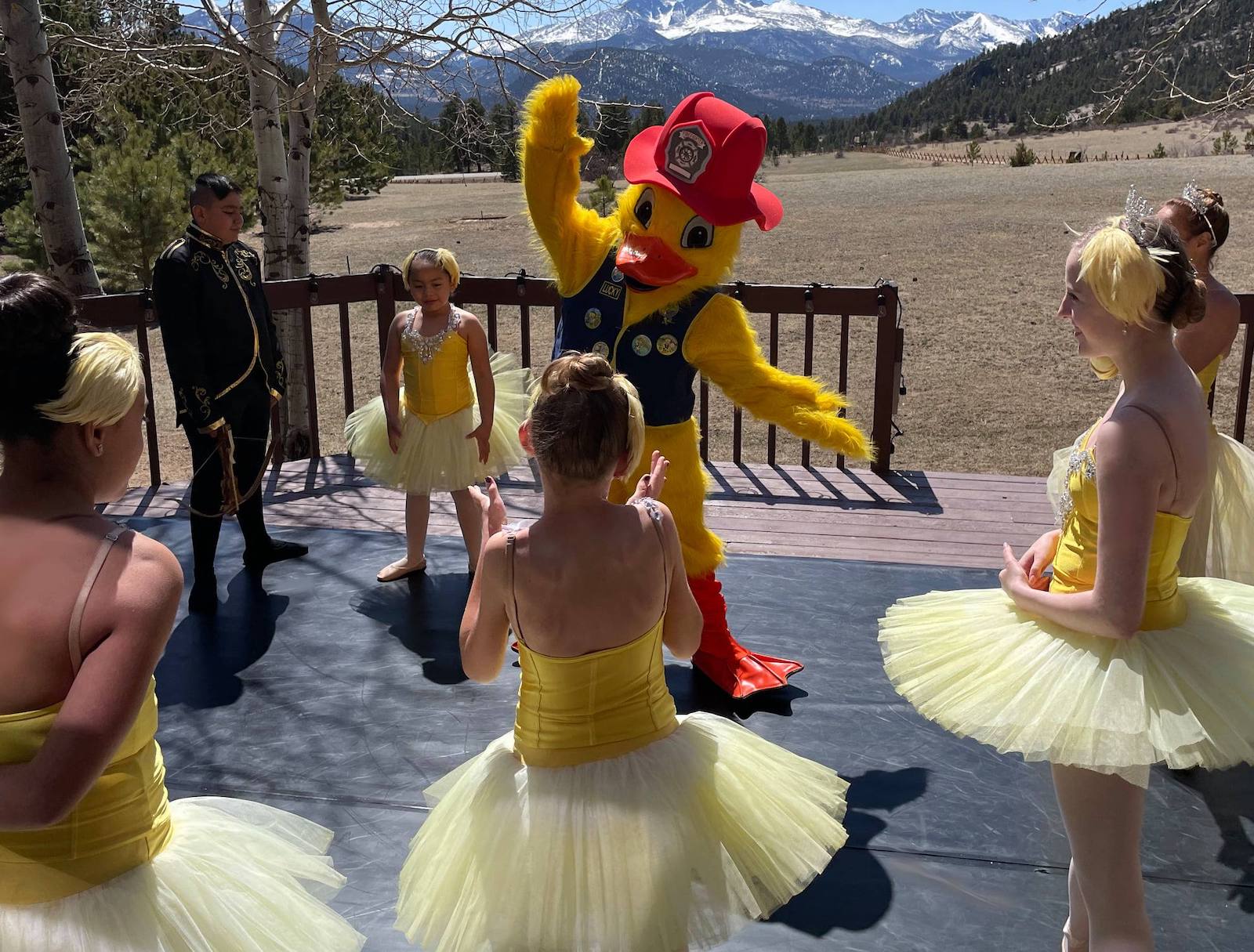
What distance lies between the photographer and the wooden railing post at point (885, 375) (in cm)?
596

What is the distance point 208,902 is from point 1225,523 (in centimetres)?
297

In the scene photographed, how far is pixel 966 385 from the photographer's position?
11023mm

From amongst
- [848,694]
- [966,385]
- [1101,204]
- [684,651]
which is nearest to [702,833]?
[684,651]

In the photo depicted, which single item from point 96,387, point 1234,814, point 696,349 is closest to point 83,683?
point 96,387

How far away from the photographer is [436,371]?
15.0 ft

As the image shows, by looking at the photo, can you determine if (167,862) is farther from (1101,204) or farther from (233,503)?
(1101,204)

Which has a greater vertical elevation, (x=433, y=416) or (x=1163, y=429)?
(x=1163, y=429)

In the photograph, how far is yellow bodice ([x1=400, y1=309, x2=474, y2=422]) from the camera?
178 inches

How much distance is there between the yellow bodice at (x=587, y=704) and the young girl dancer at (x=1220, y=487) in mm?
2012

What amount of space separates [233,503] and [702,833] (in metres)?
3.17

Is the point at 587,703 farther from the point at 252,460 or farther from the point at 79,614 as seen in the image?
the point at 252,460

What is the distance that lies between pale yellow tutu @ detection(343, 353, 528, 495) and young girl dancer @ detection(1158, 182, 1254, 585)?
8.32ft

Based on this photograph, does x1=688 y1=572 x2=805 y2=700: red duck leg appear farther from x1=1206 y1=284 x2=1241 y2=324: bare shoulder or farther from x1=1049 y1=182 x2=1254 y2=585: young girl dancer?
x1=1206 y1=284 x2=1241 y2=324: bare shoulder

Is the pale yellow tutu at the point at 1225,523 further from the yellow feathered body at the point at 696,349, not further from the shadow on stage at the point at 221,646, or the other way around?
the shadow on stage at the point at 221,646
